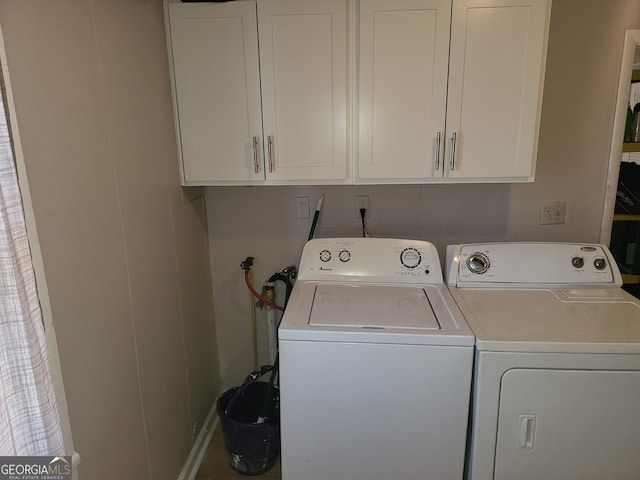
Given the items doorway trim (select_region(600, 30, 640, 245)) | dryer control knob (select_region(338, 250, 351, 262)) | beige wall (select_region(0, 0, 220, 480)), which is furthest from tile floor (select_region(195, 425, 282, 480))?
doorway trim (select_region(600, 30, 640, 245))

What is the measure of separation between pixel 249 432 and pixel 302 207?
107cm

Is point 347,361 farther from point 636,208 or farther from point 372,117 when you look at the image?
point 636,208

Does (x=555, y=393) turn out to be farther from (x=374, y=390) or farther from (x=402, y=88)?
(x=402, y=88)

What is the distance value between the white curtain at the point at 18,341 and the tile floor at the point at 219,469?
47.1 inches

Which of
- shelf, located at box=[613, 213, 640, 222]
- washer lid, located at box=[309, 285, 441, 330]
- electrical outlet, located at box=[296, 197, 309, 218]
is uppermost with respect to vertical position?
electrical outlet, located at box=[296, 197, 309, 218]

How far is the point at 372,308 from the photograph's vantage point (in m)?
1.47

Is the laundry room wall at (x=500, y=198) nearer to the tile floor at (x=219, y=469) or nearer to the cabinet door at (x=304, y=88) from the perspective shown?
the cabinet door at (x=304, y=88)

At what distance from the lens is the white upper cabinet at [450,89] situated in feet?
5.00

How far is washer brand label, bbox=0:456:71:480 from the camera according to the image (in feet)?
2.74

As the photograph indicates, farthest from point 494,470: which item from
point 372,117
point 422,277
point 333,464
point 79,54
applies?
point 79,54

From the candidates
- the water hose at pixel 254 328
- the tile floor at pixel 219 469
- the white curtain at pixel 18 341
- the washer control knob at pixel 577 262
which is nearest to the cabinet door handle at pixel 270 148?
the water hose at pixel 254 328

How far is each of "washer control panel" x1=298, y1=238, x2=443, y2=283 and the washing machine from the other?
30cm

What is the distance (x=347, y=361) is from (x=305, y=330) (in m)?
0.17

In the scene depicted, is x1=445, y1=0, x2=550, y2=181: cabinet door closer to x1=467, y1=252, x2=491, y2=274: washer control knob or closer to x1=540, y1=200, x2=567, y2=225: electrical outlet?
x1=467, y1=252, x2=491, y2=274: washer control knob
